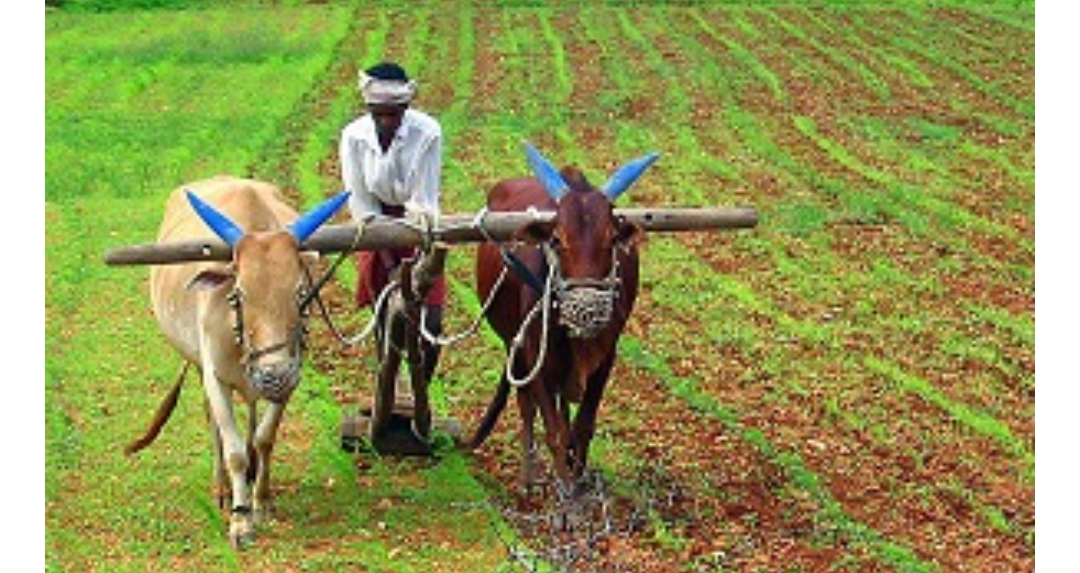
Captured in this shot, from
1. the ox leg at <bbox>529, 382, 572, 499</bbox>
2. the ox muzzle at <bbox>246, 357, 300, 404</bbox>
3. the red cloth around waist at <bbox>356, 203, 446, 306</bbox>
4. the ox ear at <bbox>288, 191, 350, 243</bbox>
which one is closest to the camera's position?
the ox muzzle at <bbox>246, 357, 300, 404</bbox>

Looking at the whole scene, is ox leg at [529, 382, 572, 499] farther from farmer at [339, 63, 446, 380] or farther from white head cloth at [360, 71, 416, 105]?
white head cloth at [360, 71, 416, 105]

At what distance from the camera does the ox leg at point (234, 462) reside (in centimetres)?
866

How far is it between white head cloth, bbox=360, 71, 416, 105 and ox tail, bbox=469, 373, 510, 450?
5.21ft

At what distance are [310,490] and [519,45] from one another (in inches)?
712

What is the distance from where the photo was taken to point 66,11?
103ft

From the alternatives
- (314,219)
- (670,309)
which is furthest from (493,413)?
(670,309)

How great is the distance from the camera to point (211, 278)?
27.1ft

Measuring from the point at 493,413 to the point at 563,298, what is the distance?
1732 mm

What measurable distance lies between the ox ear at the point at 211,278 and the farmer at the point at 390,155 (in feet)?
3.48

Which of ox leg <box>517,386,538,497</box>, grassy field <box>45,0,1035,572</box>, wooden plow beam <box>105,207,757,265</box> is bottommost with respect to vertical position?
grassy field <box>45,0,1035,572</box>

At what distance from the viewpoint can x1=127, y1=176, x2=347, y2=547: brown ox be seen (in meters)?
8.05

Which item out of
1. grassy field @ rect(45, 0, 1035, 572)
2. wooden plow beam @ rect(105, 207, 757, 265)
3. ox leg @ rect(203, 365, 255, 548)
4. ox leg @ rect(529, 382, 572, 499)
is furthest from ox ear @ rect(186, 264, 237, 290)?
ox leg @ rect(529, 382, 572, 499)

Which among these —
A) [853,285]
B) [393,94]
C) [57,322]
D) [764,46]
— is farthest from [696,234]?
[764,46]

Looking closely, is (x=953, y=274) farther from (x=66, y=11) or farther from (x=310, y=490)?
(x=66, y=11)
